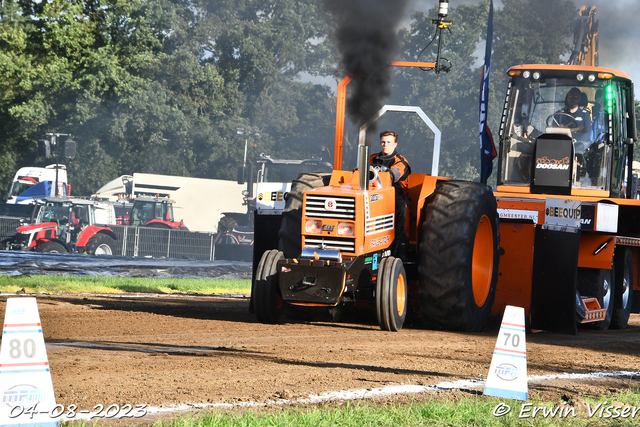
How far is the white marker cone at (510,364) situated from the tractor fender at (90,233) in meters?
23.0

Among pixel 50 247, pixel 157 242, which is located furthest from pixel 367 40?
pixel 157 242

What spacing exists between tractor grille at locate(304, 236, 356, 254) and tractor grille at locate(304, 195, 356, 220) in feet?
0.77

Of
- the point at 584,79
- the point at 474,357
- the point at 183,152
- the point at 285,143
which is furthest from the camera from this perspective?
the point at 285,143

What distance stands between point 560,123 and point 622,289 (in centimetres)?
259

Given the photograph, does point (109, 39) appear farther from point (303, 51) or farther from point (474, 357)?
point (474, 357)

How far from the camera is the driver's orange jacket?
914 cm

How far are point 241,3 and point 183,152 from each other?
1090 inches

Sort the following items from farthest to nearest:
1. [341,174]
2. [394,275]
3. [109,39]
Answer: [109,39] → [341,174] → [394,275]

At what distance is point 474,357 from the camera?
23.2ft

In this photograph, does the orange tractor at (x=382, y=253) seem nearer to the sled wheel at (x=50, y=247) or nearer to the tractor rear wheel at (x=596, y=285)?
the tractor rear wheel at (x=596, y=285)

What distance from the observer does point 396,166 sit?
919 cm

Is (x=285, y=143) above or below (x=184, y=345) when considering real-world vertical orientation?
above

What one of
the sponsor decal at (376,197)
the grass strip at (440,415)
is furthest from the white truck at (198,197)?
the grass strip at (440,415)

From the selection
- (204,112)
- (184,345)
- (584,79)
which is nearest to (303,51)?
(204,112)
